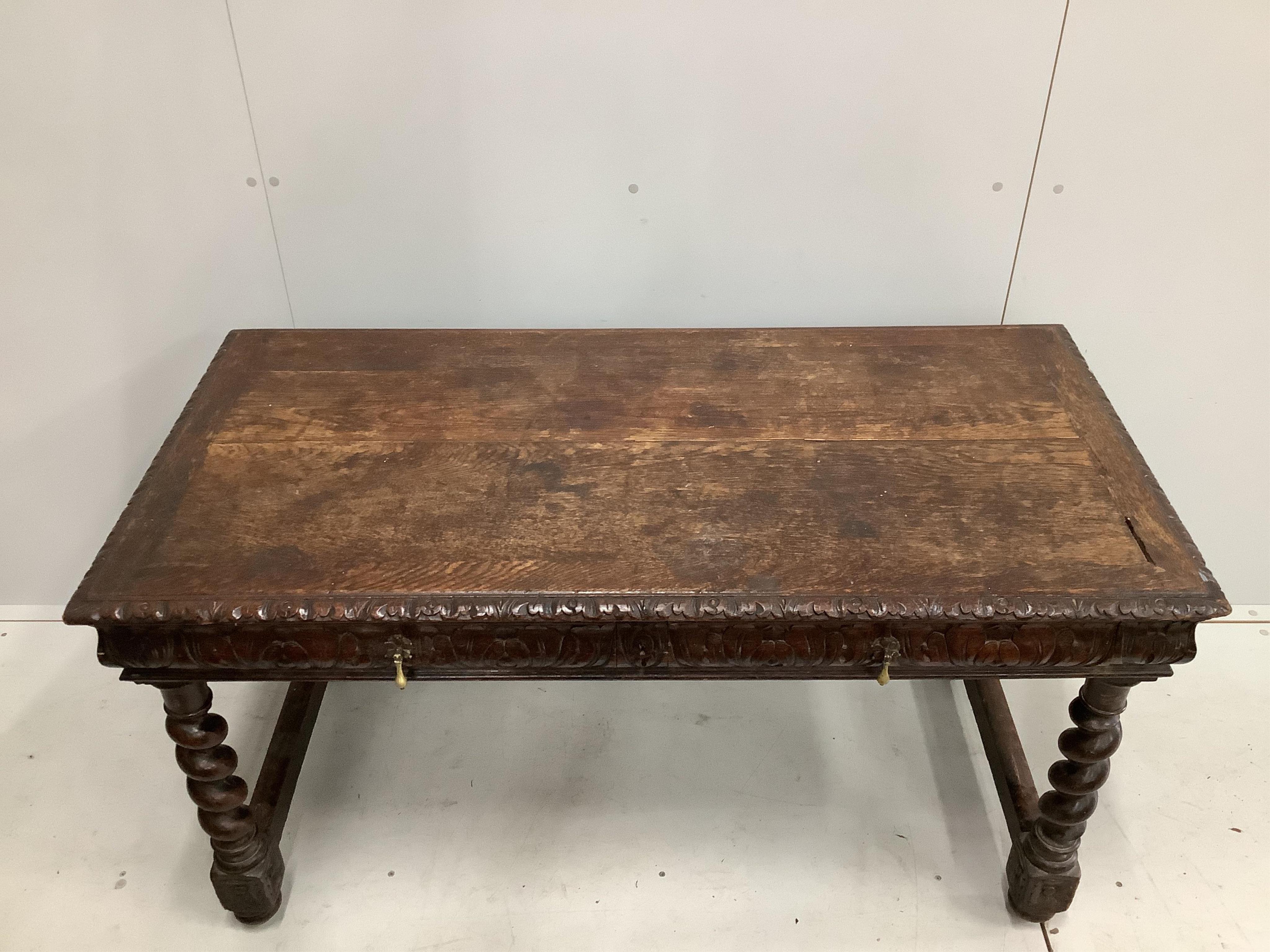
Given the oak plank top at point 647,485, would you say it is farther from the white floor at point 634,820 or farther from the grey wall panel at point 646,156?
the white floor at point 634,820

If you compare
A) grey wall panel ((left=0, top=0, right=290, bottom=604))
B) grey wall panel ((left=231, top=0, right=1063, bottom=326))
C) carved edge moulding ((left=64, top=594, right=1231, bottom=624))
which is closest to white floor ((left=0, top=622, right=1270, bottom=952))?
grey wall panel ((left=0, top=0, right=290, bottom=604))

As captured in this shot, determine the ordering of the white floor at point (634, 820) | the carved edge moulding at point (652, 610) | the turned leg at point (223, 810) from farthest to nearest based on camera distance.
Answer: the white floor at point (634, 820) < the turned leg at point (223, 810) < the carved edge moulding at point (652, 610)

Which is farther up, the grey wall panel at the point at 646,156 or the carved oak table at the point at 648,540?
the grey wall panel at the point at 646,156


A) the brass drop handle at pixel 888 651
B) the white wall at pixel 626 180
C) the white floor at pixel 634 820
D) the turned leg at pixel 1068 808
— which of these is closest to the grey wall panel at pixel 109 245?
the white wall at pixel 626 180

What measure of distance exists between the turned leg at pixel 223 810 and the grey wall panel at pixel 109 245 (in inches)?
34.4

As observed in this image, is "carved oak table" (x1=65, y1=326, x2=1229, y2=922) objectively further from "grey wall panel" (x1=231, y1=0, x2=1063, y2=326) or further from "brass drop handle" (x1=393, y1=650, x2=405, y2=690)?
"grey wall panel" (x1=231, y1=0, x2=1063, y2=326)

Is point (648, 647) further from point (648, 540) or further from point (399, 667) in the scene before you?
point (399, 667)

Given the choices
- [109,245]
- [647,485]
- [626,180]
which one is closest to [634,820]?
[647,485]

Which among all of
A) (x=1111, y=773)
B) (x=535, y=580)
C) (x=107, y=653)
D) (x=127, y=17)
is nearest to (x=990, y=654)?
(x=535, y=580)

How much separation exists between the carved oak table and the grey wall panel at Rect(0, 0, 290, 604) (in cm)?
31

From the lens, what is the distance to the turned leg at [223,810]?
5.11ft

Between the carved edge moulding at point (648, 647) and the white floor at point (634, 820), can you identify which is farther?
the white floor at point (634, 820)

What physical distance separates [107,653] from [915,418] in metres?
1.32

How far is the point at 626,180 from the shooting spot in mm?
1931
